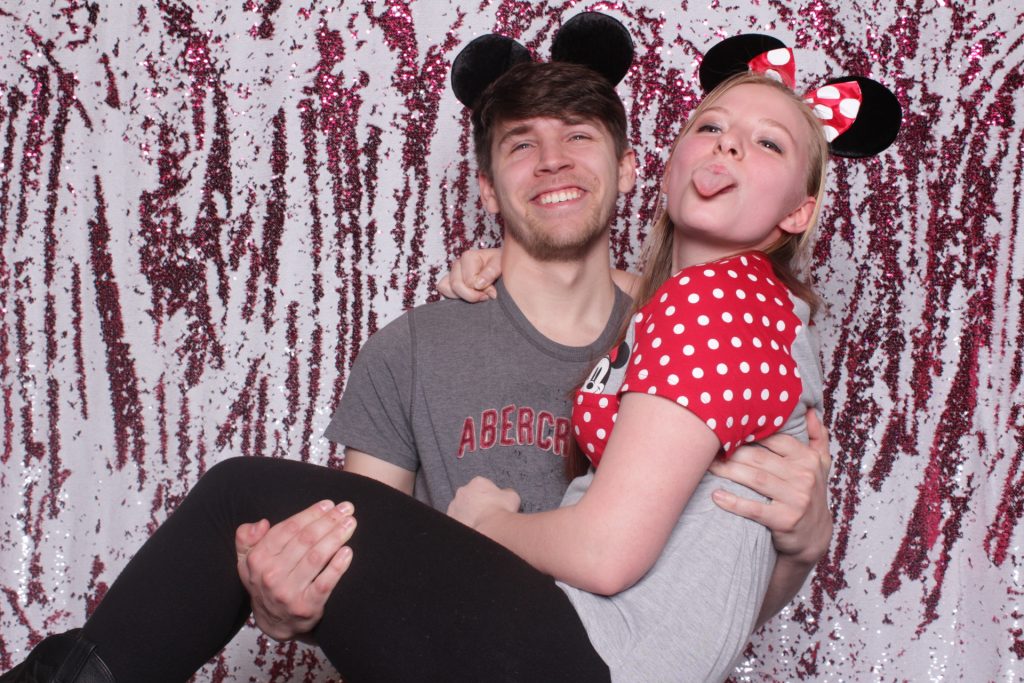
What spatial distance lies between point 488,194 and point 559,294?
0.27m

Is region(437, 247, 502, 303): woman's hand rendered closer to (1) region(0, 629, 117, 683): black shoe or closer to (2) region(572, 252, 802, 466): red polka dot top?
(2) region(572, 252, 802, 466): red polka dot top

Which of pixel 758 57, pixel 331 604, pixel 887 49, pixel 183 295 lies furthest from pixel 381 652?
pixel 887 49

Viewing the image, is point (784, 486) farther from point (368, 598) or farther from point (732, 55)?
point (732, 55)

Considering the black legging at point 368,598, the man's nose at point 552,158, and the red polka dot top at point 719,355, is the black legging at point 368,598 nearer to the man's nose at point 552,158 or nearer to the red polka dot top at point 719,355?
the red polka dot top at point 719,355

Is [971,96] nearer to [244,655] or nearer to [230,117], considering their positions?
[230,117]

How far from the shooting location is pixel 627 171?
5.98ft

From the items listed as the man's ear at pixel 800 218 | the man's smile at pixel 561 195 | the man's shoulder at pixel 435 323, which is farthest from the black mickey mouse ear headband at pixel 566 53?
the man's ear at pixel 800 218

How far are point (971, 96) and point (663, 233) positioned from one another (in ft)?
2.98

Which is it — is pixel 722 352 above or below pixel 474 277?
above

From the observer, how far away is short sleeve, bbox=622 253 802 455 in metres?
0.95

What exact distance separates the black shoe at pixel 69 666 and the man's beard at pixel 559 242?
0.96 metres

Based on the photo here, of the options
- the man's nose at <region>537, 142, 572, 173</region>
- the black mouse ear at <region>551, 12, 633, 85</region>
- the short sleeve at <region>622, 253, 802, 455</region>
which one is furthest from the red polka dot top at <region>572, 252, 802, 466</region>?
the black mouse ear at <region>551, 12, 633, 85</region>

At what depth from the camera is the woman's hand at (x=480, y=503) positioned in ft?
3.85

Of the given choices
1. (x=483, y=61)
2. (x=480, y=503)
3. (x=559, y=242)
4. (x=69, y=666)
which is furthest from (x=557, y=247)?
(x=69, y=666)
